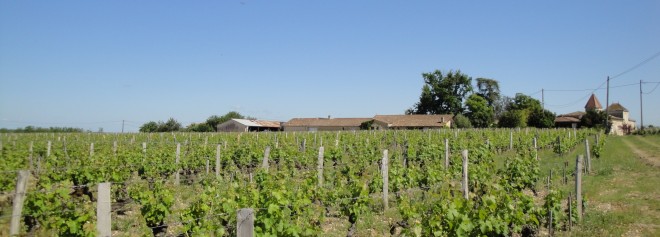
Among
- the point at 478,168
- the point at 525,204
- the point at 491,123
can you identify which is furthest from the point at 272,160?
the point at 491,123

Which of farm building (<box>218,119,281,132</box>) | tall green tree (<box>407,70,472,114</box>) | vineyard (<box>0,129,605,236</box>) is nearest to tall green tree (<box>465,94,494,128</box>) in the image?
tall green tree (<box>407,70,472,114</box>)

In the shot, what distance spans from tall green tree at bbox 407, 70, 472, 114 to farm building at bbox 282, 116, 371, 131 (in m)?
11.1

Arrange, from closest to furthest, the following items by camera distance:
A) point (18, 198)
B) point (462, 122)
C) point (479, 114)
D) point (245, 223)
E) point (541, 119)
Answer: point (245, 223) < point (18, 198) < point (541, 119) < point (462, 122) < point (479, 114)

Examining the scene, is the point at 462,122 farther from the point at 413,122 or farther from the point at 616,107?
the point at 616,107

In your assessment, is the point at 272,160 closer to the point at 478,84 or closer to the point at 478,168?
the point at 478,168

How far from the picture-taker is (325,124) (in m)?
72.7

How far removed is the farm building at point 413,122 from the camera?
62.2 meters

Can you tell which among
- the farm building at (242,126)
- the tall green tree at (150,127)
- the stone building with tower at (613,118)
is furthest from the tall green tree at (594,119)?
the tall green tree at (150,127)

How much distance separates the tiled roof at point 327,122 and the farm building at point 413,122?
4650 millimetres

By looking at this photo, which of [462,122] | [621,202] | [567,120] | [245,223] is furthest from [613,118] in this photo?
[245,223]

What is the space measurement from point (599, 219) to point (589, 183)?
5176 mm

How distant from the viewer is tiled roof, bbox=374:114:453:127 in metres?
62.3

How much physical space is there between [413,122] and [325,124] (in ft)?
51.3

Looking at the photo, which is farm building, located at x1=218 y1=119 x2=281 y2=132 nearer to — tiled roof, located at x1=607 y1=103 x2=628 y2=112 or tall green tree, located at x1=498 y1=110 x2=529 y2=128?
tall green tree, located at x1=498 y1=110 x2=529 y2=128
